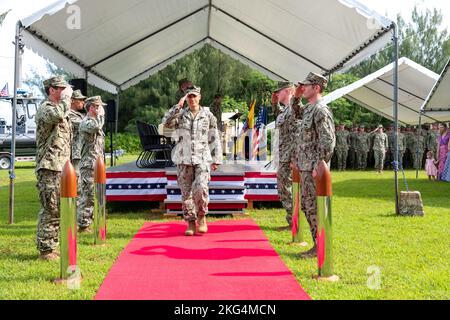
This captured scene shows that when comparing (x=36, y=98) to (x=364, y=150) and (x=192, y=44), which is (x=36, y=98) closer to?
(x=192, y=44)

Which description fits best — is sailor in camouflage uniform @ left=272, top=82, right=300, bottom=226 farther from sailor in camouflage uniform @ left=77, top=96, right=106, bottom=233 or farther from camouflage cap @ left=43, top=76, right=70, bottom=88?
camouflage cap @ left=43, top=76, right=70, bottom=88

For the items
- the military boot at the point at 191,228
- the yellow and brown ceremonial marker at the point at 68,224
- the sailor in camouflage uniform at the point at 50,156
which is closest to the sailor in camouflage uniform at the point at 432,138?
the military boot at the point at 191,228

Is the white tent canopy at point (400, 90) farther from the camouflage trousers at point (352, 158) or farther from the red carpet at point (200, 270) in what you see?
the red carpet at point (200, 270)

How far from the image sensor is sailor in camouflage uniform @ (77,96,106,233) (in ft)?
24.4

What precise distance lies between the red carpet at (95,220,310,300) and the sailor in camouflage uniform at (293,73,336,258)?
0.71m

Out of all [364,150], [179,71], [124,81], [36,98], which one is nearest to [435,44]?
[179,71]

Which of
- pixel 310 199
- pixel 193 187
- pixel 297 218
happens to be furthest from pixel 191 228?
pixel 310 199

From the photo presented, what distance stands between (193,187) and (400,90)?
1448 centimetres

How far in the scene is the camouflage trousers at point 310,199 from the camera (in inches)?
218

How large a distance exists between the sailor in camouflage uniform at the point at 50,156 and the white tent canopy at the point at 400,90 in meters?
11.6

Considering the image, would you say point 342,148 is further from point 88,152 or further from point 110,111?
point 88,152

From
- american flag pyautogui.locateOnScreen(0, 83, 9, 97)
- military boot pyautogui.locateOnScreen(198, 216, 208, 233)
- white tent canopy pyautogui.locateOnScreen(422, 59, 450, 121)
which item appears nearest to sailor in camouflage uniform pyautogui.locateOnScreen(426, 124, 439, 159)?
white tent canopy pyautogui.locateOnScreen(422, 59, 450, 121)

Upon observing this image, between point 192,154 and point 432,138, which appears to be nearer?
point 192,154

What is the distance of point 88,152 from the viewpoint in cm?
752
